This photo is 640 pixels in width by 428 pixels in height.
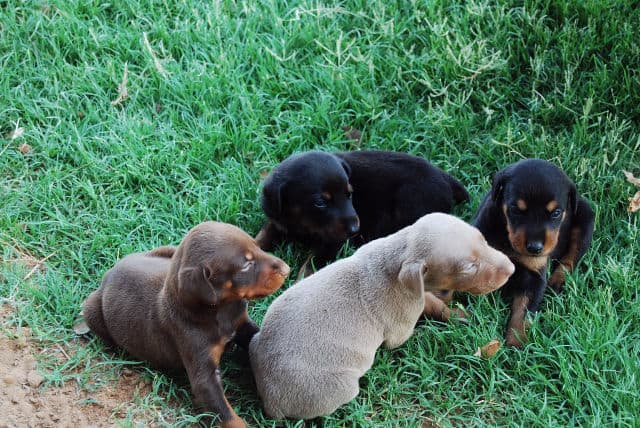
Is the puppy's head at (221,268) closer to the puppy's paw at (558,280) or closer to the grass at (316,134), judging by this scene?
the grass at (316,134)

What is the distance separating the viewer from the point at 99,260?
608 centimetres

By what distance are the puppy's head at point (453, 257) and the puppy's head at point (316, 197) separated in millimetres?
1241

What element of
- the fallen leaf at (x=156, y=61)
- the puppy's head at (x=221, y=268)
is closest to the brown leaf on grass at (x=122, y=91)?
the fallen leaf at (x=156, y=61)

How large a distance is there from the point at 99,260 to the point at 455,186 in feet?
9.31

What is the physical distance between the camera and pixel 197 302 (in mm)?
4703

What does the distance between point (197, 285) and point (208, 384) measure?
0.64 m

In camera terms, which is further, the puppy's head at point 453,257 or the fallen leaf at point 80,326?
the fallen leaf at point 80,326

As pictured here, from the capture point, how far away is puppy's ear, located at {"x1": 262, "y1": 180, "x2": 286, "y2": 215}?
5.99 meters

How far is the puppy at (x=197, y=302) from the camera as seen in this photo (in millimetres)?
4656

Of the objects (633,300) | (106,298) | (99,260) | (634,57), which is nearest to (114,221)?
(99,260)

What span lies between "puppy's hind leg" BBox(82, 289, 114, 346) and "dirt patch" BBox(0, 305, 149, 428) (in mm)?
315

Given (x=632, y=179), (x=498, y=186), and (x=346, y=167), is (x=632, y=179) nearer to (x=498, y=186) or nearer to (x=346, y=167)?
(x=498, y=186)

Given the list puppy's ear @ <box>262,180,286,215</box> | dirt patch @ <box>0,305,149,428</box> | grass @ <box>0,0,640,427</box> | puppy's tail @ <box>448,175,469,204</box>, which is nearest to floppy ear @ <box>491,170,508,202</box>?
puppy's tail @ <box>448,175,469,204</box>

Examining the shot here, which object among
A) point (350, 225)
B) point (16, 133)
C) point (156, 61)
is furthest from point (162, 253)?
point (156, 61)
